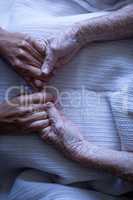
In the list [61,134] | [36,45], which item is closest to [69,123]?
[61,134]

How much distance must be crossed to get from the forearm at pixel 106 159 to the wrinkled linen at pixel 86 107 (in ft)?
0.11

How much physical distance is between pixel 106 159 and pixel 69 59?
329mm

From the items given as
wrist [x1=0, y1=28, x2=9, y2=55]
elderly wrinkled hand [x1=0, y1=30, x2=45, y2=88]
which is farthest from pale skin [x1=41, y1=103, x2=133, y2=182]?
wrist [x1=0, y1=28, x2=9, y2=55]

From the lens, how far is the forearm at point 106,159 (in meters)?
1.01

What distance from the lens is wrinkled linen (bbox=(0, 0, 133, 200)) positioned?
1.07 metres

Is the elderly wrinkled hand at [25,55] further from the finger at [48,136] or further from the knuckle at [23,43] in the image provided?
the finger at [48,136]

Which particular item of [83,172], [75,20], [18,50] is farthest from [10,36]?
[83,172]

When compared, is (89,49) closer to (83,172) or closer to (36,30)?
(36,30)

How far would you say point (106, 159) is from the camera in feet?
3.35

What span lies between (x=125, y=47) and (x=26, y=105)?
368mm

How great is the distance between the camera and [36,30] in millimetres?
1108

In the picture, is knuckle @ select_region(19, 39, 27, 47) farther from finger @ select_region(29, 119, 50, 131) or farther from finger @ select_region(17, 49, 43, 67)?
finger @ select_region(29, 119, 50, 131)

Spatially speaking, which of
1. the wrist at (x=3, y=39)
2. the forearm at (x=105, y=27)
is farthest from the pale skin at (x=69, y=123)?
the wrist at (x=3, y=39)

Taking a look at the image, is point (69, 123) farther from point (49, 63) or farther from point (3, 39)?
point (3, 39)
